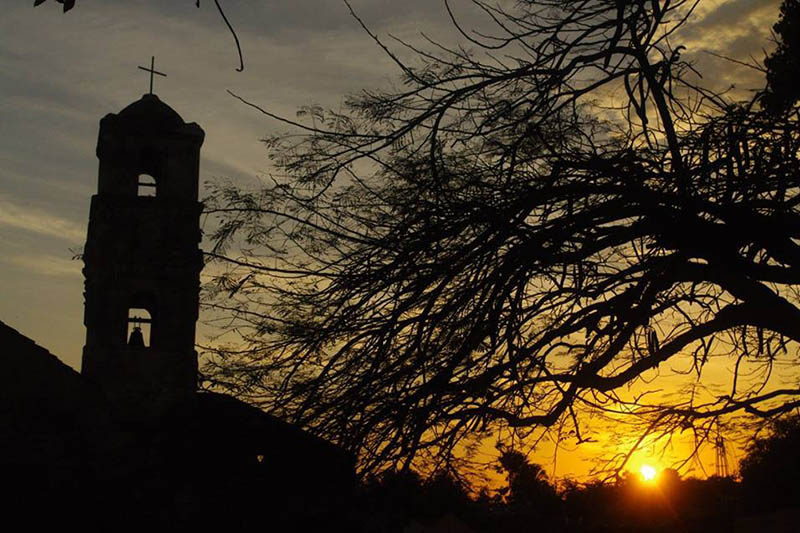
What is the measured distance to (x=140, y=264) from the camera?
20391 millimetres

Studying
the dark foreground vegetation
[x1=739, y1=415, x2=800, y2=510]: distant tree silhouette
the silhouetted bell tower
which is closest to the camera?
the silhouetted bell tower

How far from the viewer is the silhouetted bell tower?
64.7ft

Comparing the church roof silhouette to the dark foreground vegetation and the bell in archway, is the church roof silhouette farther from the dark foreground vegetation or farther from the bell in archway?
the dark foreground vegetation

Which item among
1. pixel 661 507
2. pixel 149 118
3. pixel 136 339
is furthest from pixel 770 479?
pixel 149 118

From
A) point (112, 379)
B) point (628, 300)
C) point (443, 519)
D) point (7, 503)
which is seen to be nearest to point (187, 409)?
point (112, 379)

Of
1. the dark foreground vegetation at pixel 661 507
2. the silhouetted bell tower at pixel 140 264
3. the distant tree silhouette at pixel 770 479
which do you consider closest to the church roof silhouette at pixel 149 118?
the silhouetted bell tower at pixel 140 264

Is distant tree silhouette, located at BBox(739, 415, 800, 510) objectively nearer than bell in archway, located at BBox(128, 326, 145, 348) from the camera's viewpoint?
No

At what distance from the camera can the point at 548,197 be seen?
6.75 m

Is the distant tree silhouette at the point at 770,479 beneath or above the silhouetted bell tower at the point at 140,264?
beneath

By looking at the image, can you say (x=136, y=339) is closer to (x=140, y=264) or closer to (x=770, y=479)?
(x=140, y=264)

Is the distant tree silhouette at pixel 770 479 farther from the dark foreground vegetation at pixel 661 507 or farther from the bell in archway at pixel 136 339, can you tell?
the bell in archway at pixel 136 339

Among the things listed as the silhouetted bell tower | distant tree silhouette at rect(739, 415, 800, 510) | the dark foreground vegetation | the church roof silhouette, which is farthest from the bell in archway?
distant tree silhouette at rect(739, 415, 800, 510)

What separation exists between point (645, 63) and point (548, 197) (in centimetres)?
188

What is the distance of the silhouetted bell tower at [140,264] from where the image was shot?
19734 millimetres
